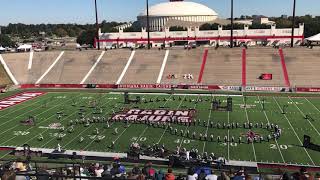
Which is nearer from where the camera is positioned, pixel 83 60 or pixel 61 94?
pixel 61 94

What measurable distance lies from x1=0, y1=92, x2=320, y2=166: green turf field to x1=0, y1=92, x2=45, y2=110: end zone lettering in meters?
1.27

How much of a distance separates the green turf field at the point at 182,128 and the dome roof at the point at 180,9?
9445 centimetres

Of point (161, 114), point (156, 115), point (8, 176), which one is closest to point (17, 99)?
point (156, 115)

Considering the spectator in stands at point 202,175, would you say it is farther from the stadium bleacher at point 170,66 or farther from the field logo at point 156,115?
the stadium bleacher at point 170,66

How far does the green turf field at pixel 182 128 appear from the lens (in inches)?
969

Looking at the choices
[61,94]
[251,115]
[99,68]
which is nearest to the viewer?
[251,115]

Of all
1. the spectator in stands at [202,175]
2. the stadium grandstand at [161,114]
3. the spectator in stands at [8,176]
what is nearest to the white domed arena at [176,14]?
the stadium grandstand at [161,114]

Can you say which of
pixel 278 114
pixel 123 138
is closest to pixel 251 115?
pixel 278 114

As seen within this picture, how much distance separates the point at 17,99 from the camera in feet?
145

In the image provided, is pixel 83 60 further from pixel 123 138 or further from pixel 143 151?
pixel 143 151

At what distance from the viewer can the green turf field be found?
80.8 feet

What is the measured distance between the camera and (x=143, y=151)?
23250 millimetres

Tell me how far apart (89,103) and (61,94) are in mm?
7916

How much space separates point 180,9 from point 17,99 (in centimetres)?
10027
